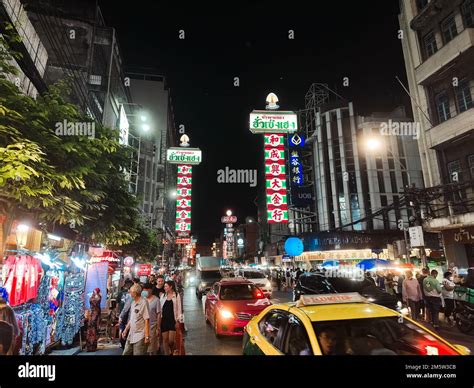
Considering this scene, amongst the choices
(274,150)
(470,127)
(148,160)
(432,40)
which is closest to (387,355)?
(470,127)

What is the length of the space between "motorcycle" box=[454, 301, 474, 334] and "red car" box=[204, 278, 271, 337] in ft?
21.5

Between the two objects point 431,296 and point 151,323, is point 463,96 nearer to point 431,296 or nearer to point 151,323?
point 431,296

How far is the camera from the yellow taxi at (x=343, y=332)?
369 centimetres

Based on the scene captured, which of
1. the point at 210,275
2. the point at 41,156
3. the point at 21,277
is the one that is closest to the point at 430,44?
the point at 41,156

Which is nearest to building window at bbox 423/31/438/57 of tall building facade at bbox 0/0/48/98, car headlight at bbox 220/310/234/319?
car headlight at bbox 220/310/234/319

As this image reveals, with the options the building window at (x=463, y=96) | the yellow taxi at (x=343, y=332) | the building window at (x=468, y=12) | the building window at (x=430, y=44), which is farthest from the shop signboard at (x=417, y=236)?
the building window at (x=430, y=44)

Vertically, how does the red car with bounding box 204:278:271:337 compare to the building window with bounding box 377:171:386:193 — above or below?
below

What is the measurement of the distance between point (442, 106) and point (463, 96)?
1.44m

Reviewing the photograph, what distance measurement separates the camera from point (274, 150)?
76.3 feet

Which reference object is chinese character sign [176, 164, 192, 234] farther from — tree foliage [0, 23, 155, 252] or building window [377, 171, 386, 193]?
building window [377, 171, 386, 193]

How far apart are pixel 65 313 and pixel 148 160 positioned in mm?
55236

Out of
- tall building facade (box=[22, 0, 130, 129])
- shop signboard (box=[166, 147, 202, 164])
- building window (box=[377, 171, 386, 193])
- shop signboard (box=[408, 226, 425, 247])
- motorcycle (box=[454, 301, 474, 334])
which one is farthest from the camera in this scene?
building window (box=[377, 171, 386, 193])

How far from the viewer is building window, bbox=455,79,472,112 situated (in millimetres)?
16422
